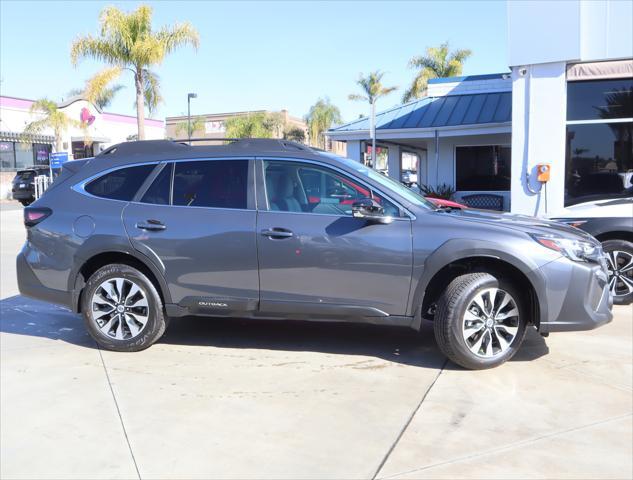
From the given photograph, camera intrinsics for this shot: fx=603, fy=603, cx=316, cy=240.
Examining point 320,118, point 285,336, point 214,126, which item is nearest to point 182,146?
point 285,336

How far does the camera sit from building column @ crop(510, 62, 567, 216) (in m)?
10.3

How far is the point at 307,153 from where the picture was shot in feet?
17.0

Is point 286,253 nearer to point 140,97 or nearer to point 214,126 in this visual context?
point 140,97

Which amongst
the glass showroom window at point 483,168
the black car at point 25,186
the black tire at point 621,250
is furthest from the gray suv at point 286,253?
the black car at point 25,186

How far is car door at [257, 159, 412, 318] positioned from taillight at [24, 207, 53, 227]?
2.01 metres

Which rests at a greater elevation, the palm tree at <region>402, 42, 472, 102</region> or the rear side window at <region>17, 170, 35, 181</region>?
the palm tree at <region>402, 42, 472, 102</region>

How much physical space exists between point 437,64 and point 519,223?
31842mm

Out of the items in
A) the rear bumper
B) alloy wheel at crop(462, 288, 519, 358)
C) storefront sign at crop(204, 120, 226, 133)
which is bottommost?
alloy wheel at crop(462, 288, 519, 358)

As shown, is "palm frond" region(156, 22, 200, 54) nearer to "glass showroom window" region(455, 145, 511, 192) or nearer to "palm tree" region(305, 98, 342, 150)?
"glass showroom window" region(455, 145, 511, 192)

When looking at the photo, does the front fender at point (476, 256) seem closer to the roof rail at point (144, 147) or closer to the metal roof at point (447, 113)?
the roof rail at point (144, 147)

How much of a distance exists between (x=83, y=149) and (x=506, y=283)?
43.5 meters

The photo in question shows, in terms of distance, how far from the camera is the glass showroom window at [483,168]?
57.1 feet

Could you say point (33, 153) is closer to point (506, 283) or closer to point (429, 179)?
point (429, 179)

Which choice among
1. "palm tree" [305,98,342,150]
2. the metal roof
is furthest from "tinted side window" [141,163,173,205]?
"palm tree" [305,98,342,150]
